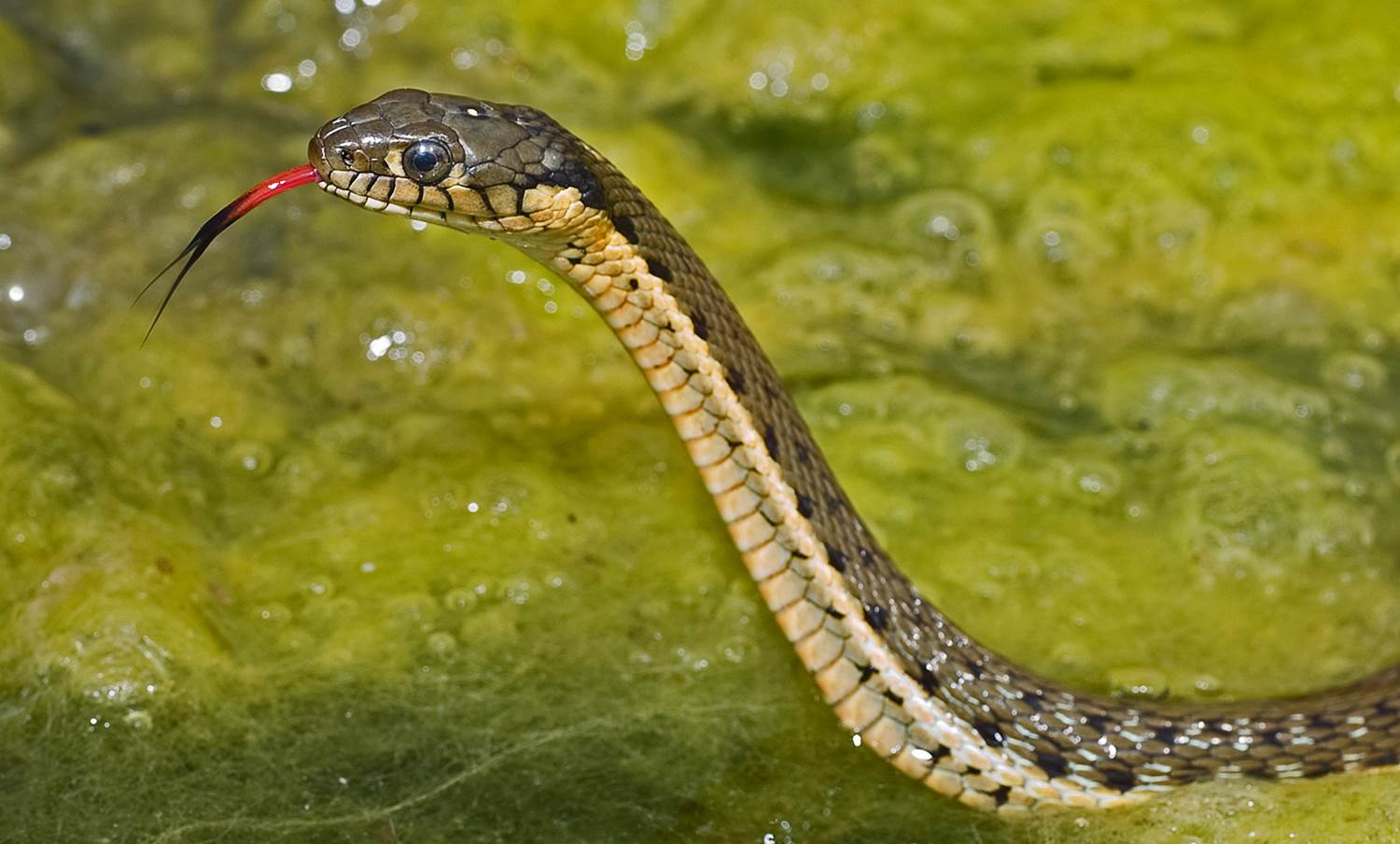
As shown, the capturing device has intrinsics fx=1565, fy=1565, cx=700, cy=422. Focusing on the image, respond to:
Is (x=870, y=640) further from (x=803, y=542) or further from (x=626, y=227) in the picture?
(x=626, y=227)

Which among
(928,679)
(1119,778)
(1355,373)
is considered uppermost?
(1355,373)

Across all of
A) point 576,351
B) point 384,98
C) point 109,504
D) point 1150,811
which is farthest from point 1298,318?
point 109,504

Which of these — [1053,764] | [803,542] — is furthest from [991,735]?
[803,542]

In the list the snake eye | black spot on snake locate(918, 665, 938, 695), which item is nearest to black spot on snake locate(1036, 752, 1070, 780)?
black spot on snake locate(918, 665, 938, 695)

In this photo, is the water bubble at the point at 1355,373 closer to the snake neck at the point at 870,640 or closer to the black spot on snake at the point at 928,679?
the snake neck at the point at 870,640

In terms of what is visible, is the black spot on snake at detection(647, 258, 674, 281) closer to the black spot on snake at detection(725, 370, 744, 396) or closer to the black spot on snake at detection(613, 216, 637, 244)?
the black spot on snake at detection(613, 216, 637, 244)

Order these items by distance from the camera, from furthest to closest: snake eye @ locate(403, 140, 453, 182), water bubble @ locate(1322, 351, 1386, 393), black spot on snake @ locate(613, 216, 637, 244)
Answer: water bubble @ locate(1322, 351, 1386, 393)
black spot on snake @ locate(613, 216, 637, 244)
snake eye @ locate(403, 140, 453, 182)

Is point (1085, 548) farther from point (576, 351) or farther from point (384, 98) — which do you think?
point (384, 98)

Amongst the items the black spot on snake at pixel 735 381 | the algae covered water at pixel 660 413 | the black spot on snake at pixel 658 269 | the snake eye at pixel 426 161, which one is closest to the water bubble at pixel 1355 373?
the algae covered water at pixel 660 413
